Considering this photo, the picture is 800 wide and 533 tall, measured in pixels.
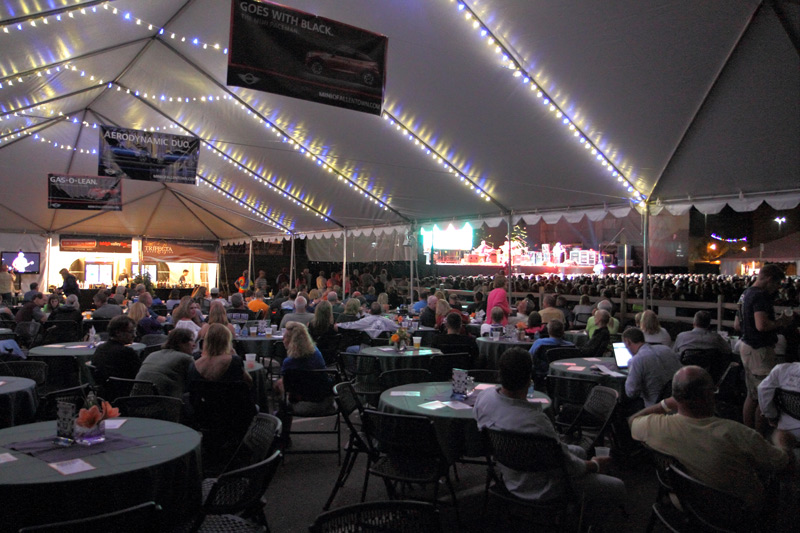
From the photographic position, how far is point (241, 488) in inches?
121

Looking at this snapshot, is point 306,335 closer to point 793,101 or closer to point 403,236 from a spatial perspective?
point 793,101

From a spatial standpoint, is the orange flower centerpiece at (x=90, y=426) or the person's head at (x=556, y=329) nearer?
the orange flower centerpiece at (x=90, y=426)

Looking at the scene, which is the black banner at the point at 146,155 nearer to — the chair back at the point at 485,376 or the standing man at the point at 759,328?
the chair back at the point at 485,376

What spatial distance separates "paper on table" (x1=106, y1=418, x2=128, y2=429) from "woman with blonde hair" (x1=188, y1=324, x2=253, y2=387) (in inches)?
35.1

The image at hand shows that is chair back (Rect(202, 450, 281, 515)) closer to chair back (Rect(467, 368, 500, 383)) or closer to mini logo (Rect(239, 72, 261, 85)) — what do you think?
chair back (Rect(467, 368, 500, 383))

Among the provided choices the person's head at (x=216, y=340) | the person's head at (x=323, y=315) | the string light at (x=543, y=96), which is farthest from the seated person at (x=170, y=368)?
the string light at (x=543, y=96)

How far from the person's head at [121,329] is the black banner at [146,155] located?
6877mm

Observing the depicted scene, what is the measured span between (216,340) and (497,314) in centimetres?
518

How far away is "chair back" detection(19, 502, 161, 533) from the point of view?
197 cm

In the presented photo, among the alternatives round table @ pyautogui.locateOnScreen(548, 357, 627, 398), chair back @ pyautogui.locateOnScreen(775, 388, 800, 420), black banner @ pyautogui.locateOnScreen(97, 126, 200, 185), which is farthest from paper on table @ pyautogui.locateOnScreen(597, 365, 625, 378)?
black banner @ pyautogui.locateOnScreen(97, 126, 200, 185)

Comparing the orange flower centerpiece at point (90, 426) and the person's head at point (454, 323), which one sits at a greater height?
the person's head at point (454, 323)

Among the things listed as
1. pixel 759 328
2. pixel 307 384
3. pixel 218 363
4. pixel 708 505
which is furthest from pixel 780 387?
pixel 218 363

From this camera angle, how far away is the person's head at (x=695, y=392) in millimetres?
2926

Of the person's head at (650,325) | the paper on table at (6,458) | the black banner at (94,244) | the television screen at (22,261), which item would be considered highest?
the black banner at (94,244)
